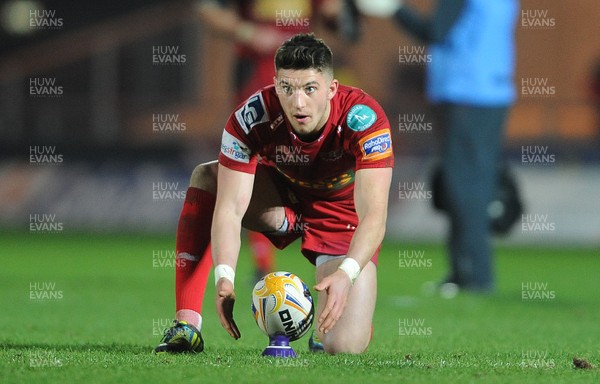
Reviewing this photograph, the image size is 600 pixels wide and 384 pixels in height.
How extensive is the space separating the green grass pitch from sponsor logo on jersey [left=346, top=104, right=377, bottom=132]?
116 centimetres

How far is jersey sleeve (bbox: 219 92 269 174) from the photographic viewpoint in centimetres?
601

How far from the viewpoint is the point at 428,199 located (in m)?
16.1

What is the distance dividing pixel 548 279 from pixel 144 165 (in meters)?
7.21

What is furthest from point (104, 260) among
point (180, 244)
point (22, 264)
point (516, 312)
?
point (180, 244)

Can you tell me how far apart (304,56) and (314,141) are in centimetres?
59

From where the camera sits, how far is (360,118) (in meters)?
5.95

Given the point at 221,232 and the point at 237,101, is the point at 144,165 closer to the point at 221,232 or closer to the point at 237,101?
the point at 237,101
